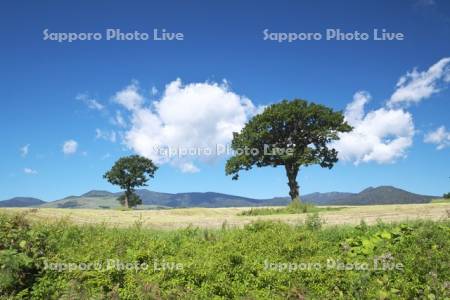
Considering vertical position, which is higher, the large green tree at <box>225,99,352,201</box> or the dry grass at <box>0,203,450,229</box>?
the large green tree at <box>225,99,352,201</box>

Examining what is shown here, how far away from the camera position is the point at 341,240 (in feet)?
50.6

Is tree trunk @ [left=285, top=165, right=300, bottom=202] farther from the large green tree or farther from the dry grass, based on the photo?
the dry grass

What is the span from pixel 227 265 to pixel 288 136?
4242 cm

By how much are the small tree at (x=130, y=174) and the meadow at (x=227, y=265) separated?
82264 mm

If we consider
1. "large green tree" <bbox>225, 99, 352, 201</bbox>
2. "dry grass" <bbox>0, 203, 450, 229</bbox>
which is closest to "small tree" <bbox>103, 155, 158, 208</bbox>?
"large green tree" <bbox>225, 99, 352, 201</bbox>

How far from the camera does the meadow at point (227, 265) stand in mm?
12047

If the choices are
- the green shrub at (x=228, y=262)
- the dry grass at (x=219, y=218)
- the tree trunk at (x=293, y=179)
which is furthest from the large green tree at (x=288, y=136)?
the green shrub at (x=228, y=262)

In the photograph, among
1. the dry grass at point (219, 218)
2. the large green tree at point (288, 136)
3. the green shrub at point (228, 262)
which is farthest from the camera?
the large green tree at point (288, 136)

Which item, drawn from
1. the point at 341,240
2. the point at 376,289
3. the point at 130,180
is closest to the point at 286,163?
the point at 341,240

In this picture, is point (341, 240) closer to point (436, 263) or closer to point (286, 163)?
point (436, 263)

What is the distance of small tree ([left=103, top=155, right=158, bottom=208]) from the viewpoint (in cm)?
9681

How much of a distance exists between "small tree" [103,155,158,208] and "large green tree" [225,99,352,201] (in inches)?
1852

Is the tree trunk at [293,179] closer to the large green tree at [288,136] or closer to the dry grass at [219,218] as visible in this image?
the large green tree at [288,136]

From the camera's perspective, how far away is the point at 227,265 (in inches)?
513
